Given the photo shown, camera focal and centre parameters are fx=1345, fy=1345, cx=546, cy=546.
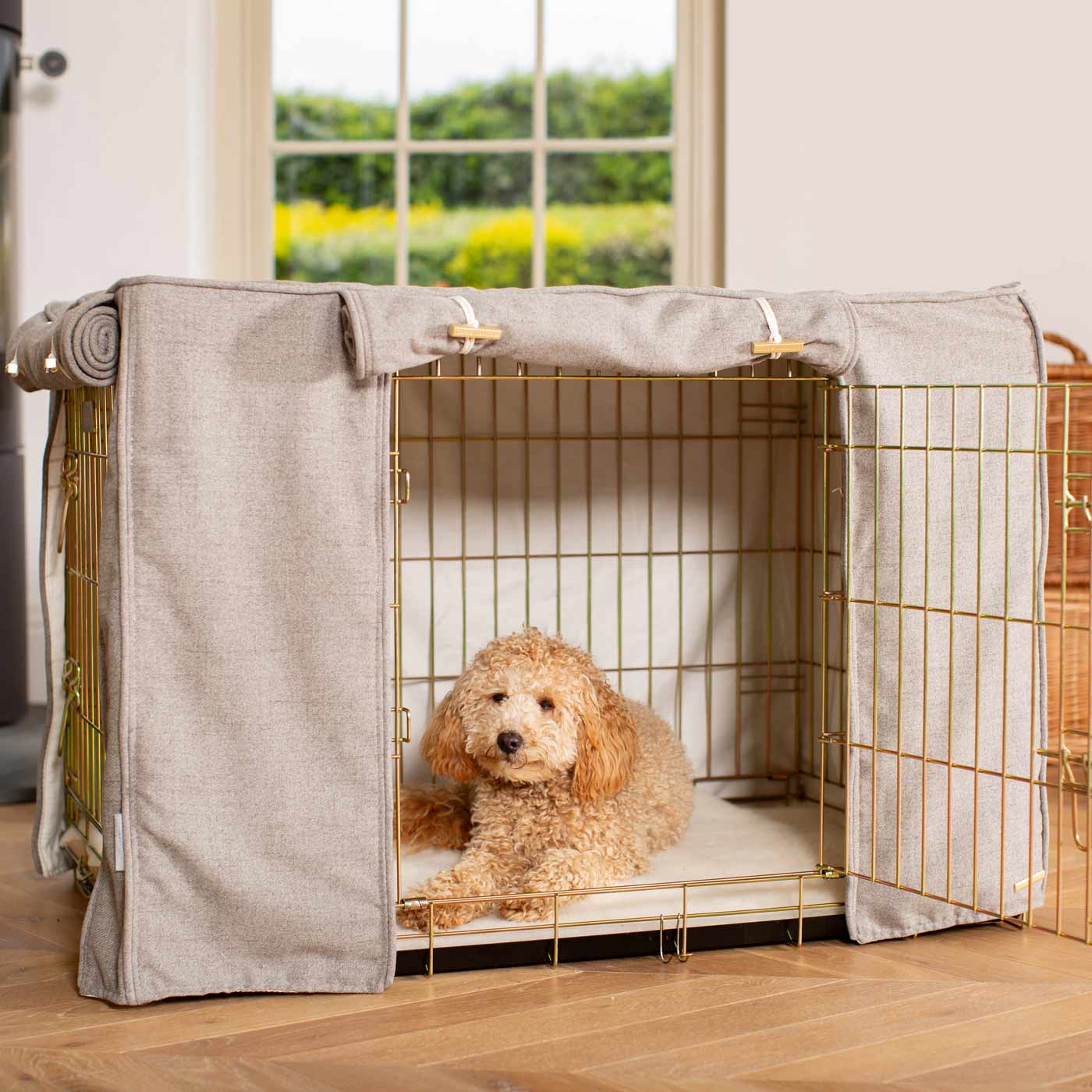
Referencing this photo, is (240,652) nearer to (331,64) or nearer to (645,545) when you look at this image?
(645,545)

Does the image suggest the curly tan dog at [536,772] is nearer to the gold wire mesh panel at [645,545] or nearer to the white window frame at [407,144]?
the gold wire mesh panel at [645,545]

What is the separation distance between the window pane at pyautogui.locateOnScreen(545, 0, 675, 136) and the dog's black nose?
2.20 meters

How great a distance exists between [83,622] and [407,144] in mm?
1903

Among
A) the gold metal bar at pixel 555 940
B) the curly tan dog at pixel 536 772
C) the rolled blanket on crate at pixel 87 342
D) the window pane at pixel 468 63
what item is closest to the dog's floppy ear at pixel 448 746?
the curly tan dog at pixel 536 772

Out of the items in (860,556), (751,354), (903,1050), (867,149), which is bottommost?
(903,1050)

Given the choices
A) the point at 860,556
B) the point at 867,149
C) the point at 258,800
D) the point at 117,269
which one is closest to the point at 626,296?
the point at 860,556

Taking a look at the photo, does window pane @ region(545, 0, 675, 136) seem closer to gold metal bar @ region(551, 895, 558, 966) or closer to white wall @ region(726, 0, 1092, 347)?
white wall @ region(726, 0, 1092, 347)

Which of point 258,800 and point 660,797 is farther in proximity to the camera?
point 660,797

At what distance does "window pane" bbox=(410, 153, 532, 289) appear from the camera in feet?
12.8

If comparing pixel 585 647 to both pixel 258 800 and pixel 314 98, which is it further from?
pixel 314 98

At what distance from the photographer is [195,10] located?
3695 mm

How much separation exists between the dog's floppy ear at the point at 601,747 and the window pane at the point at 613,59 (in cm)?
207

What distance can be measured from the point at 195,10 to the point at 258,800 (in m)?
2.55

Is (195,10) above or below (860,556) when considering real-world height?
above
